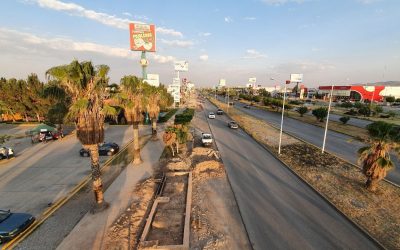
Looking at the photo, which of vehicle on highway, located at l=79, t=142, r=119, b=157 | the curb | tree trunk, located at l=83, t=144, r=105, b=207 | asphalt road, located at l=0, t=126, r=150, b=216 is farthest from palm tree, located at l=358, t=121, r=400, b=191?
vehicle on highway, located at l=79, t=142, r=119, b=157

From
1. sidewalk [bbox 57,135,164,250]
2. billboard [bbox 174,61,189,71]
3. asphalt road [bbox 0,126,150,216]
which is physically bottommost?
asphalt road [bbox 0,126,150,216]

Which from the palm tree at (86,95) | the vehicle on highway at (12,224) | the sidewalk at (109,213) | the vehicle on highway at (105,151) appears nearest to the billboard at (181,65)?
the vehicle on highway at (105,151)

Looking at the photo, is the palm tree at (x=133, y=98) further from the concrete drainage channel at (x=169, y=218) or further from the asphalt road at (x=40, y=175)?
the concrete drainage channel at (x=169, y=218)

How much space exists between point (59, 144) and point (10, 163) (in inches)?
313

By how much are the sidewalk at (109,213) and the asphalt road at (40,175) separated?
12.9ft

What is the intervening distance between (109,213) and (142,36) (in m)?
37.2

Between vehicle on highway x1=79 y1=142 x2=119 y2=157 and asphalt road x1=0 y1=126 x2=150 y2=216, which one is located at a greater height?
vehicle on highway x1=79 y1=142 x2=119 y2=157

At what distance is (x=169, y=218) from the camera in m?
13.8

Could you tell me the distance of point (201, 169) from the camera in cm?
2167

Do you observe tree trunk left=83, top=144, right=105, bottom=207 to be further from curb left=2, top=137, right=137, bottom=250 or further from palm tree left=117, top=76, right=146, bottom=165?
palm tree left=117, top=76, right=146, bottom=165

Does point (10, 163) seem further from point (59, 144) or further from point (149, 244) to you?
point (149, 244)

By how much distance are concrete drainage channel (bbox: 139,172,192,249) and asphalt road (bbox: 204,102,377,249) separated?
12.8 ft

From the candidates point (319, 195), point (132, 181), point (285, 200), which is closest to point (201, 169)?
point (132, 181)

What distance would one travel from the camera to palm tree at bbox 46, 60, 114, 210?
39.7 ft
